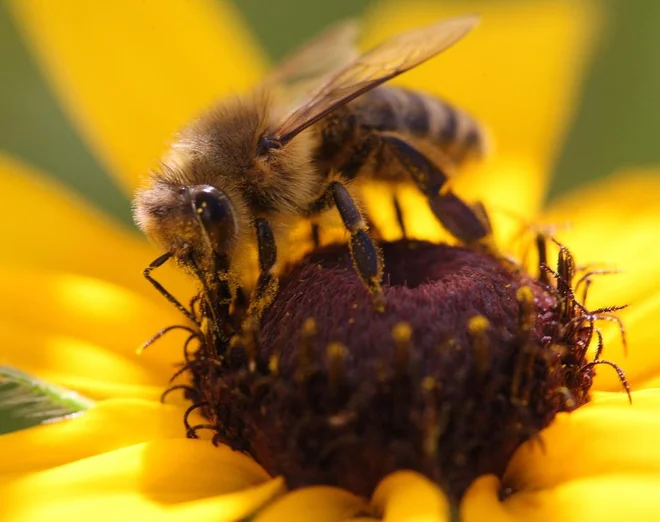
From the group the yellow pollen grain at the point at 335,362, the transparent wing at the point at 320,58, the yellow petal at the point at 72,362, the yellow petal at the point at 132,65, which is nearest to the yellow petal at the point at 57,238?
the yellow petal at the point at 132,65

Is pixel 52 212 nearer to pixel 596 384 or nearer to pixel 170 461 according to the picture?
pixel 170 461

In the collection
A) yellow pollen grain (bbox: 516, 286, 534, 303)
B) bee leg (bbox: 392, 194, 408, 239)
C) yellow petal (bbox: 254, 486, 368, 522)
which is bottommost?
yellow petal (bbox: 254, 486, 368, 522)

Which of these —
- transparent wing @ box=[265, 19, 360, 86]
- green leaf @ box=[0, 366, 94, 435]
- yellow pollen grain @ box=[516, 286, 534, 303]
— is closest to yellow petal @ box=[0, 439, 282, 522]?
green leaf @ box=[0, 366, 94, 435]

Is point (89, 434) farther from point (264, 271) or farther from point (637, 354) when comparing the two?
point (637, 354)

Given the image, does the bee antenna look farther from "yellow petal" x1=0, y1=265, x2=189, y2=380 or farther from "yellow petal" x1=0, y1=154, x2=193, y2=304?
"yellow petal" x1=0, y1=154, x2=193, y2=304

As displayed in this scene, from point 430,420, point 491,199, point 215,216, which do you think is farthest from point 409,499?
point 491,199

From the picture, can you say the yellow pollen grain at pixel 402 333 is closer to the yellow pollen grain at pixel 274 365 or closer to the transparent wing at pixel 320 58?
the yellow pollen grain at pixel 274 365

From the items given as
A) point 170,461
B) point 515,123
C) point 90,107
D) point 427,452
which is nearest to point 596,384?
point 427,452
